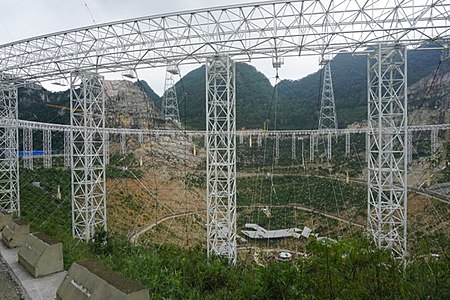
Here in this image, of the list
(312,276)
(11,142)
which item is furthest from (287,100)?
(312,276)

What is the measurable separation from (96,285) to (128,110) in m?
42.8

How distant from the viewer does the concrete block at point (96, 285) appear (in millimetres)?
3045

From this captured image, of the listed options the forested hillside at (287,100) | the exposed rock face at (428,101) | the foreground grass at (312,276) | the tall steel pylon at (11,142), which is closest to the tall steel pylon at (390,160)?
the foreground grass at (312,276)

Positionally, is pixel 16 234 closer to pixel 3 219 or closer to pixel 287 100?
pixel 3 219

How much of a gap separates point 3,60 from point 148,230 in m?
10.5

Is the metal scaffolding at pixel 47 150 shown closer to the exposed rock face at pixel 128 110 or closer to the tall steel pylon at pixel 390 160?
the exposed rock face at pixel 128 110

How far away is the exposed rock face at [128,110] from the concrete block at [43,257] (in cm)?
3251

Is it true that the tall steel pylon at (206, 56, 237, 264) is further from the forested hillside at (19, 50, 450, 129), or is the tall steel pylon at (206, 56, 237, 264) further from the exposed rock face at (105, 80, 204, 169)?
the forested hillside at (19, 50, 450, 129)

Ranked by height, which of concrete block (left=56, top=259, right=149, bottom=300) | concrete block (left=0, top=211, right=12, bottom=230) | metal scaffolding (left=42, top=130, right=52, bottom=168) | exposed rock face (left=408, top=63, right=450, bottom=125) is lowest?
concrete block (left=0, top=211, right=12, bottom=230)

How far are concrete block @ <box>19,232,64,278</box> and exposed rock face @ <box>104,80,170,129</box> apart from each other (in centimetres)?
3251

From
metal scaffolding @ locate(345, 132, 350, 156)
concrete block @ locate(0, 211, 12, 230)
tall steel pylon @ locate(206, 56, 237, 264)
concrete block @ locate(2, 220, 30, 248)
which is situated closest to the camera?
concrete block @ locate(2, 220, 30, 248)

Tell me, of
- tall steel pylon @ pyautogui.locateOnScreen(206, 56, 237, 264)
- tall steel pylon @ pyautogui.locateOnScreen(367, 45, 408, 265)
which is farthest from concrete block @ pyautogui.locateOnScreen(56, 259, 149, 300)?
tall steel pylon @ pyautogui.locateOnScreen(367, 45, 408, 265)

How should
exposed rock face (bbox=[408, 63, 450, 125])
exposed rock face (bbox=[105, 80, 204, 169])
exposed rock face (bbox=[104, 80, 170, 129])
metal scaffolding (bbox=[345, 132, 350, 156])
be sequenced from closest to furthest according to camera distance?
1. metal scaffolding (bbox=[345, 132, 350, 156])
2. exposed rock face (bbox=[408, 63, 450, 125])
3. exposed rock face (bbox=[105, 80, 204, 169])
4. exposed rock face (bbox=[104, 80, 170, 129])

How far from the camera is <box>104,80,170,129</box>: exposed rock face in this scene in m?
41.0
